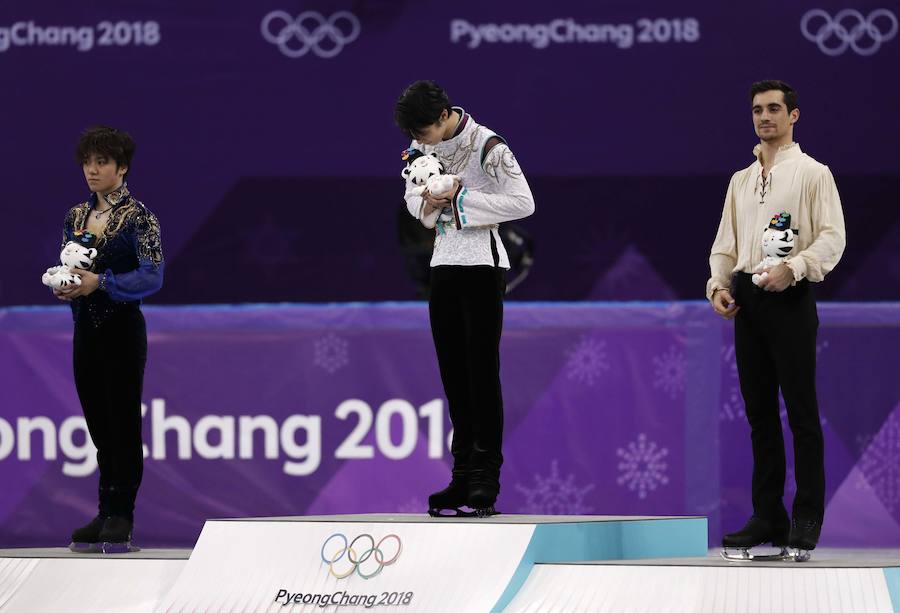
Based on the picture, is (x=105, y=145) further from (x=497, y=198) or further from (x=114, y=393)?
(x=497, y=198)

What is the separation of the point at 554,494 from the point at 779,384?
2278mm

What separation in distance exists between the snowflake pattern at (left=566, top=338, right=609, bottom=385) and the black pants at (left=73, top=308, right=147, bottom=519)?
2.27 meters

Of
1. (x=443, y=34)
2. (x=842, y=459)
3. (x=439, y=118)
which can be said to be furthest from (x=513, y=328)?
(x=443, y=34)

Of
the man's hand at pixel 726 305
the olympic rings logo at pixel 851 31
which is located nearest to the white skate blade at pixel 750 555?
the man's hand at pixel 726 305

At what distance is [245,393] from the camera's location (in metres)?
7.03

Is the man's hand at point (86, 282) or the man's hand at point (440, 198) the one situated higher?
the man's hand at point (440, 198)

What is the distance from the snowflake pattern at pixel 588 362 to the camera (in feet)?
22.8

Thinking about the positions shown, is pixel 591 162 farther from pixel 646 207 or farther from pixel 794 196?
pixel 794 196

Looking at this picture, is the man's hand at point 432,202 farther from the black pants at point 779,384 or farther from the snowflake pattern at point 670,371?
the snowflake pattern at point 670,371

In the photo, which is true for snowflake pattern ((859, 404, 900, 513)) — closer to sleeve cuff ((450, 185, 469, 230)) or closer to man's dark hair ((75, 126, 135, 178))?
sleeve cuff ((450, 185, 469, 230))

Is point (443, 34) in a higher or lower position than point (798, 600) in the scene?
higher

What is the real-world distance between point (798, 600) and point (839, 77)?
5706mm

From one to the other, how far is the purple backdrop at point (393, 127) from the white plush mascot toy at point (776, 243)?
472 centimetres

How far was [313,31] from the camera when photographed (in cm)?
Answer: 943
